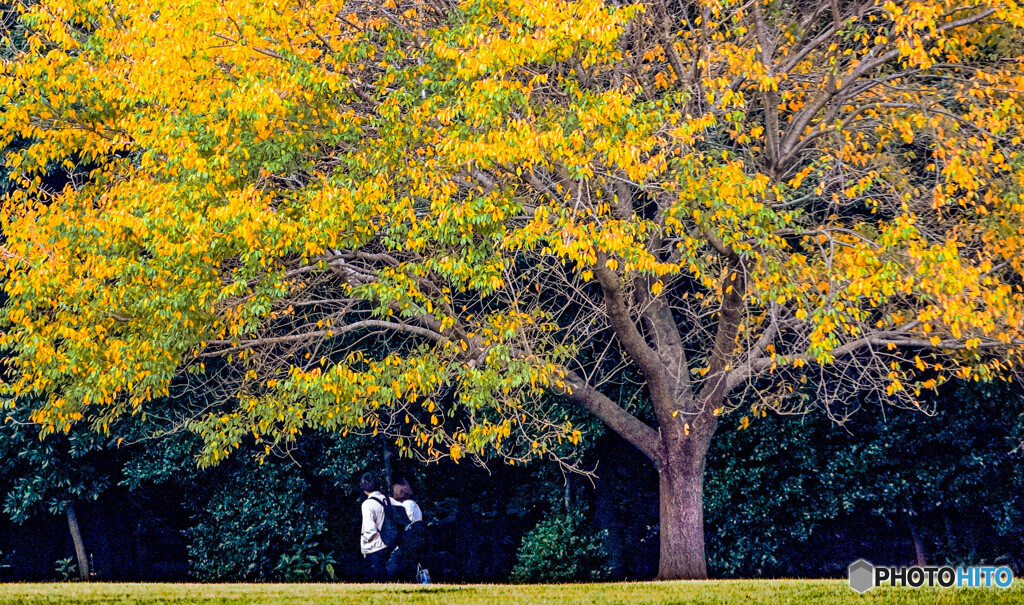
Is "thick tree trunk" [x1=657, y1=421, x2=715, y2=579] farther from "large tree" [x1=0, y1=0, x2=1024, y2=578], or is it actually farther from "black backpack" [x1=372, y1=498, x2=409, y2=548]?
"black backpack" [x1=372, y1=498, x2=409, y2=548]

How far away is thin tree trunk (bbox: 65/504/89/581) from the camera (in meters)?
15.9

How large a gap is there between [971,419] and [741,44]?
620 centimetres

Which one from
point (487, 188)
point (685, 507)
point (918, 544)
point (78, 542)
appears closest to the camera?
point (487, 188)

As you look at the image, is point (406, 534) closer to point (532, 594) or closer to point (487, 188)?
point (532, 594)

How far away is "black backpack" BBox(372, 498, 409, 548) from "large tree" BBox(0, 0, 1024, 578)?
927 mm

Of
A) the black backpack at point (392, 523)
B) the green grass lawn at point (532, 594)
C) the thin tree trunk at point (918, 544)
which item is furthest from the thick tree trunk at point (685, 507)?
the thin tree trunk at point (918, 544)

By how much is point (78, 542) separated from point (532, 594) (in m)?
8.91

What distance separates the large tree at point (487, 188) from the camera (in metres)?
9.77

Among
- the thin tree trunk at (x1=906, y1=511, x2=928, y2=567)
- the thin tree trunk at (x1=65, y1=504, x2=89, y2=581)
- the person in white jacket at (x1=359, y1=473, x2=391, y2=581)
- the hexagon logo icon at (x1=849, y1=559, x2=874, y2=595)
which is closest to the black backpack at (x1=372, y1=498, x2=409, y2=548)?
the person in white jacket at (x1=359, y1=473, x2=391, y2=581)

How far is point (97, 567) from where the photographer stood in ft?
55.1

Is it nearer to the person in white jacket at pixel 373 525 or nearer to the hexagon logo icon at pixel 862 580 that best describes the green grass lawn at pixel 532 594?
the hexagon logo icon at pixel 862 580

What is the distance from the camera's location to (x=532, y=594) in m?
10.4

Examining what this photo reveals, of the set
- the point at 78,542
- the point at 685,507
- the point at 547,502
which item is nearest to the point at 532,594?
the point at 685,507

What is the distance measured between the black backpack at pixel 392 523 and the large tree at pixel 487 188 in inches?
36.5
